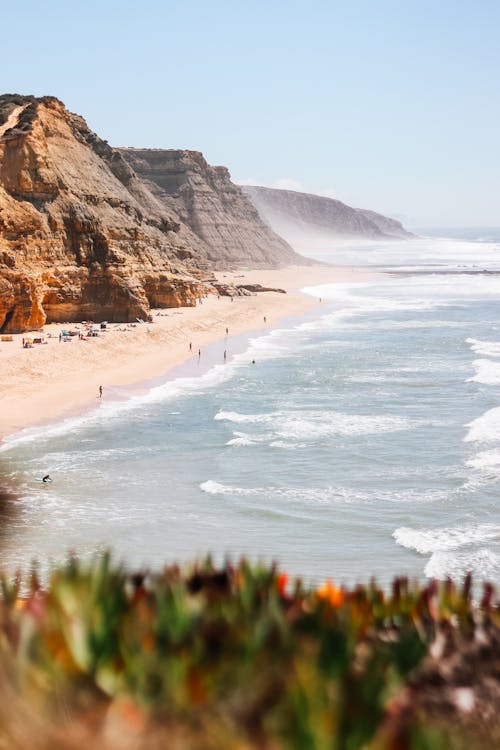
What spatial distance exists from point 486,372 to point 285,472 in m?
17.2

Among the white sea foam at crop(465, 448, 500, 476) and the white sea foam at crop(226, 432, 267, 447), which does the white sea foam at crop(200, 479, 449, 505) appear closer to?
the white sea foam at crop(465, 448, 500, 476)

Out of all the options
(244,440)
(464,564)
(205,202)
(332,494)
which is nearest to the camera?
(464,564)

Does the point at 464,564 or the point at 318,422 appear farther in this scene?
the point at 318,422

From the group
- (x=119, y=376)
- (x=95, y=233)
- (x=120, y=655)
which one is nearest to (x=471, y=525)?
(x=120, y=655)

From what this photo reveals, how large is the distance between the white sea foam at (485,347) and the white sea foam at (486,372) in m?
2.68

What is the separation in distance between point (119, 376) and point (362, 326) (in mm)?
23141

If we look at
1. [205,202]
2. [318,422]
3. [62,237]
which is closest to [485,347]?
[318,422]

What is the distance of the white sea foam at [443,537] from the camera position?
1617 centimetres

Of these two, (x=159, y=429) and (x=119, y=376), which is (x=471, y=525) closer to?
(x=159, y=429)

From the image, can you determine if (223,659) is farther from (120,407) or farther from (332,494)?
(120,407)

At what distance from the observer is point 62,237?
4516 centimetres

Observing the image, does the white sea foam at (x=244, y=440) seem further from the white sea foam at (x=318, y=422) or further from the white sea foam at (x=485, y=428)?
the white sea foam at (x=485, y=428)

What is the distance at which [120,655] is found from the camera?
17.5ft

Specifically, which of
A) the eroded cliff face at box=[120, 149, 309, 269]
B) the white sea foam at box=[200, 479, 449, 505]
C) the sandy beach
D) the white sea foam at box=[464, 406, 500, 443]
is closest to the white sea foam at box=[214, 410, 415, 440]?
the white sea foam at box=[464, 406, 500, 443]
